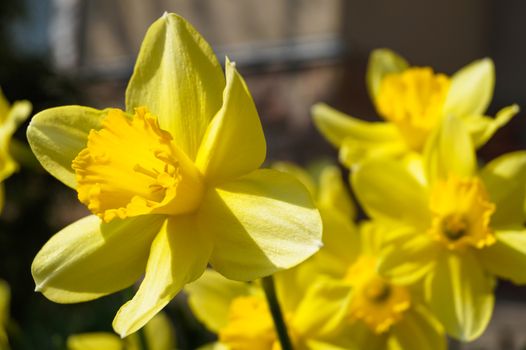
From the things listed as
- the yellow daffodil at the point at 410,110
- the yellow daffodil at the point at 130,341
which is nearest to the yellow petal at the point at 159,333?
the yellow daffodil at the point at 130,341

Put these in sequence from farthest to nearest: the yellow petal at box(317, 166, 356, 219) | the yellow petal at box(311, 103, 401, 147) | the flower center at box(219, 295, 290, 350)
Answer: the yellow petal at box(311, 103, 401, 147) → the yellow petal at box(317, 166, 356, 219) → the flower center at box(219, 295, 290, 350)

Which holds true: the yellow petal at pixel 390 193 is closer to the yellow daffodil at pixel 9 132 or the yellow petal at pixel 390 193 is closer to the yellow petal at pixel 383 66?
the yellow petal at pixel 383 66

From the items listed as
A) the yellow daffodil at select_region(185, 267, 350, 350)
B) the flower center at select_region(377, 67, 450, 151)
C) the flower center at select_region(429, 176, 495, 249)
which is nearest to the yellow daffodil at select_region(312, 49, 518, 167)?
the flower center at select_region(377, 67, 450, 151)

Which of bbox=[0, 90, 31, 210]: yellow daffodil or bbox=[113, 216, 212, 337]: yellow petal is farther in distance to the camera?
bbox=[0, 90, 31, 210]: yellow daffodil

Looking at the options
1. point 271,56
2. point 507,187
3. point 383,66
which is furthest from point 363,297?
point 271,56

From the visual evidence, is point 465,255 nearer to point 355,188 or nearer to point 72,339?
point 355,188

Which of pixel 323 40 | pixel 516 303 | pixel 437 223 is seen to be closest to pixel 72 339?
pixel 437 223

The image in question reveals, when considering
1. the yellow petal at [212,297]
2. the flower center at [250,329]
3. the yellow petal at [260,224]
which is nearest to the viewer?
the yellow petal at [260,224]

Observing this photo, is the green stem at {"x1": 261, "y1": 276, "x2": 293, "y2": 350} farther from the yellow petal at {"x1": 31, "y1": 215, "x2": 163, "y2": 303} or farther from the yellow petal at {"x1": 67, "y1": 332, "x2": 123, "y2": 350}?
the yellow petal at {"x1": 67, "y1": 332, "x2": 123, "y2": 350}
